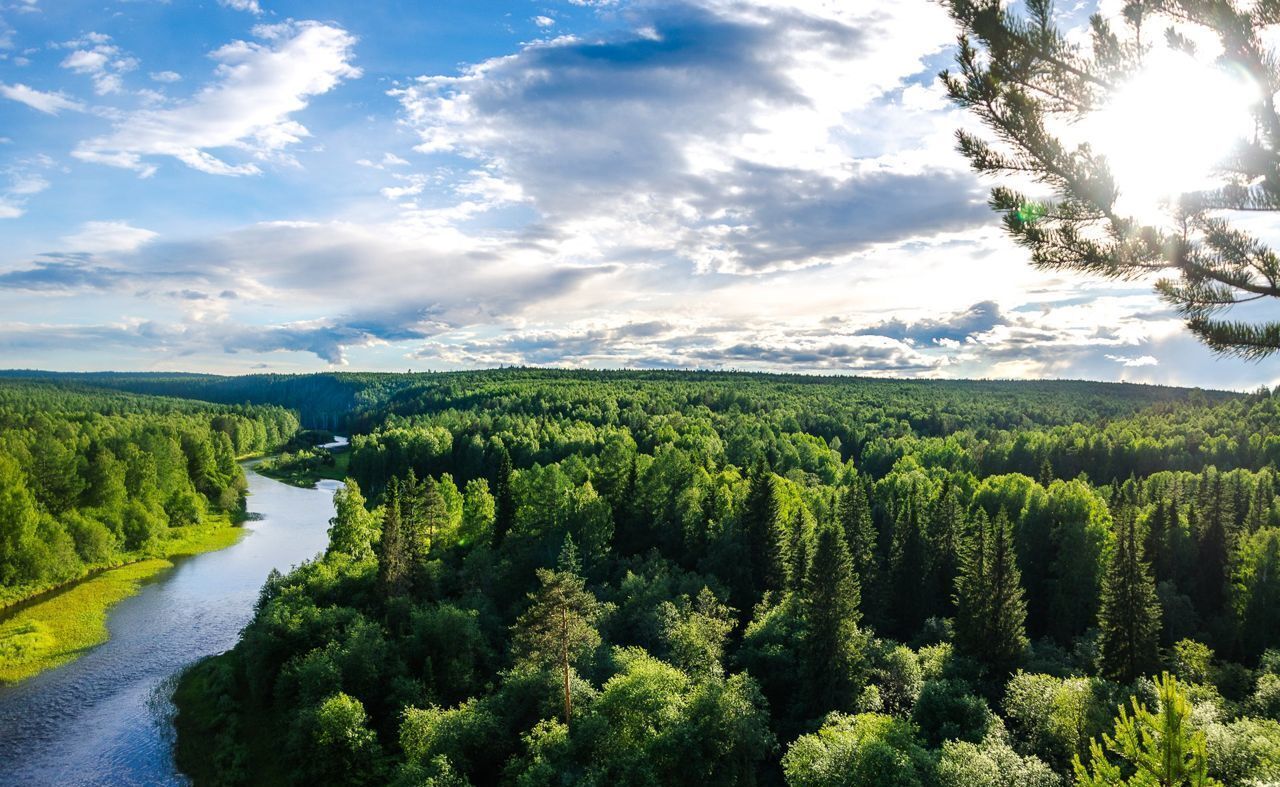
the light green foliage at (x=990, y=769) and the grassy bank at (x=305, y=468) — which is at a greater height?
the light green foliage at (x=990, y=769)

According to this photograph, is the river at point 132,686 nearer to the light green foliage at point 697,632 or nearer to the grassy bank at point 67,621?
the grassy bank at point 67,621

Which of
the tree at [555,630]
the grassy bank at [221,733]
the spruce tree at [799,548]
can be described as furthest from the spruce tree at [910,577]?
the grassy bank at [221,733]

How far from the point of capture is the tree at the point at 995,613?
43375mm

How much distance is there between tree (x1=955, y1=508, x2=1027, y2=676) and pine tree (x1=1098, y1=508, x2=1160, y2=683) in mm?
4534

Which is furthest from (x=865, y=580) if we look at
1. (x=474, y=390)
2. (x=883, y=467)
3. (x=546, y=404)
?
(x=474, y=390)

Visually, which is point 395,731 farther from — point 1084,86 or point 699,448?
point 699,448

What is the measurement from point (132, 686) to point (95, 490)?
46.7 m

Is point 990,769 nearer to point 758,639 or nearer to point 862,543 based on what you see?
point 758,639

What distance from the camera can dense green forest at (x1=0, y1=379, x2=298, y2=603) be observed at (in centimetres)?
6356

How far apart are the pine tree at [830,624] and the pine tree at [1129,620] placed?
1467cm

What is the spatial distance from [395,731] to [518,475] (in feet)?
111

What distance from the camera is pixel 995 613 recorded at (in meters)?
43.7

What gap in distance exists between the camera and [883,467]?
11481cm

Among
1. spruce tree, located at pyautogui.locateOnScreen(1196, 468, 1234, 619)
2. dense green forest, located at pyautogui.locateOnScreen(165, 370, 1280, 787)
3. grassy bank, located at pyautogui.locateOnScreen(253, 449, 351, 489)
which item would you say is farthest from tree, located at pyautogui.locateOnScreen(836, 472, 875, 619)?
grassy bank, located at pyautogui.locateOnScreen(253, 449, 351, 489)
